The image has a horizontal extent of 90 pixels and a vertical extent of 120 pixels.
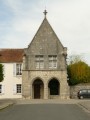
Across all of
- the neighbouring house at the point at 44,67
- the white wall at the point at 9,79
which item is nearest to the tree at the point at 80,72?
the neighbouring house at the point at 44,67

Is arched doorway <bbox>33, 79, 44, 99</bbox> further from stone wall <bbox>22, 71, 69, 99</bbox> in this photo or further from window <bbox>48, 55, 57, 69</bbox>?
window <bbox>48, 55, 57, 69</bbox>

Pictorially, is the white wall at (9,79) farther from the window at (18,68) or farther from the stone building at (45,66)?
the stone building at (45,66)

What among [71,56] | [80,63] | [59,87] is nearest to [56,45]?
[59,87]

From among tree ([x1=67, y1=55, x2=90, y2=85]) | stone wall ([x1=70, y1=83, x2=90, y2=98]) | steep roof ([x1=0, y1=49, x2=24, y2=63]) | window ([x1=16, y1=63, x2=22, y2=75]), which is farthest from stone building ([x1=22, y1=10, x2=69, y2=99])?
tree ([x1=67, y1=55, x2=90, y2=85])

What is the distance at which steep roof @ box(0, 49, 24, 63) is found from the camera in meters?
67.8

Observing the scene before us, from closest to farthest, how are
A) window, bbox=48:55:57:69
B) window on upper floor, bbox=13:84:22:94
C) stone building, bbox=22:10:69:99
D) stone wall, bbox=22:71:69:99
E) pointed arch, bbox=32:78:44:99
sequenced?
1. stone wall, bbox=22:71:69:99
2. stone building, bbox=22:10:69:99
3. window, bbox=48:55:57:69
4. pointed arch, bbox=32:78:44:99
5. window on upper floor, bbox=13:84:22:94

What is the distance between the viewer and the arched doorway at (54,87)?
64938 millimetres

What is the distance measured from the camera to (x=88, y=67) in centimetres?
8619

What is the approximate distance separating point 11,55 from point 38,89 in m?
8.28

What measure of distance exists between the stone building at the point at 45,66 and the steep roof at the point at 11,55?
405cm

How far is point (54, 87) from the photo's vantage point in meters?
65.8

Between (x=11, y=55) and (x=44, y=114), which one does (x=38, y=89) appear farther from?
(x=44, y=114)

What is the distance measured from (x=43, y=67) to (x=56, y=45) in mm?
4161

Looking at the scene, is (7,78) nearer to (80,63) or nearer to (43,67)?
(43,67)
